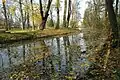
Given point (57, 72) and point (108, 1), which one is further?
point (108, 1)

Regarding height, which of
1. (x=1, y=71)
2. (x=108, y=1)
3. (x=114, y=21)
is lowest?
(x=1, y=71)

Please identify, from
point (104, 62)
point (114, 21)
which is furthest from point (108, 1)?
point (104, 62)

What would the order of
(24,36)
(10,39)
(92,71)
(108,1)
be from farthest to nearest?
(24,36) < (10,39) < (108,1) < (92,71)

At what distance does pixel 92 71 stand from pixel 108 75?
76cm

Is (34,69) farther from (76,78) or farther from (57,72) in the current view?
(76,78)

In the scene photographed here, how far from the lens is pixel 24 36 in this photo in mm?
22734

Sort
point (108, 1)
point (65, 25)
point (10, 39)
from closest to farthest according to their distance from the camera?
point (108, 1), point (10, 39), point (65, 25)

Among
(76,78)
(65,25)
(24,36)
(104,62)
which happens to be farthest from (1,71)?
(65,25)

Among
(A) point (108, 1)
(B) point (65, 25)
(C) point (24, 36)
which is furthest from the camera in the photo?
(B) point (65, 25)

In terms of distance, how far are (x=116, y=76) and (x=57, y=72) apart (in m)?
2.19

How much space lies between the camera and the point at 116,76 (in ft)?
22.2

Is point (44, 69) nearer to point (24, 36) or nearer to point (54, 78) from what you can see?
point (54, 78)

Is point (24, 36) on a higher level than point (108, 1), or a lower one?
lower

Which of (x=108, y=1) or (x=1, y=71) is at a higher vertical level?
(x=108, y=1)
